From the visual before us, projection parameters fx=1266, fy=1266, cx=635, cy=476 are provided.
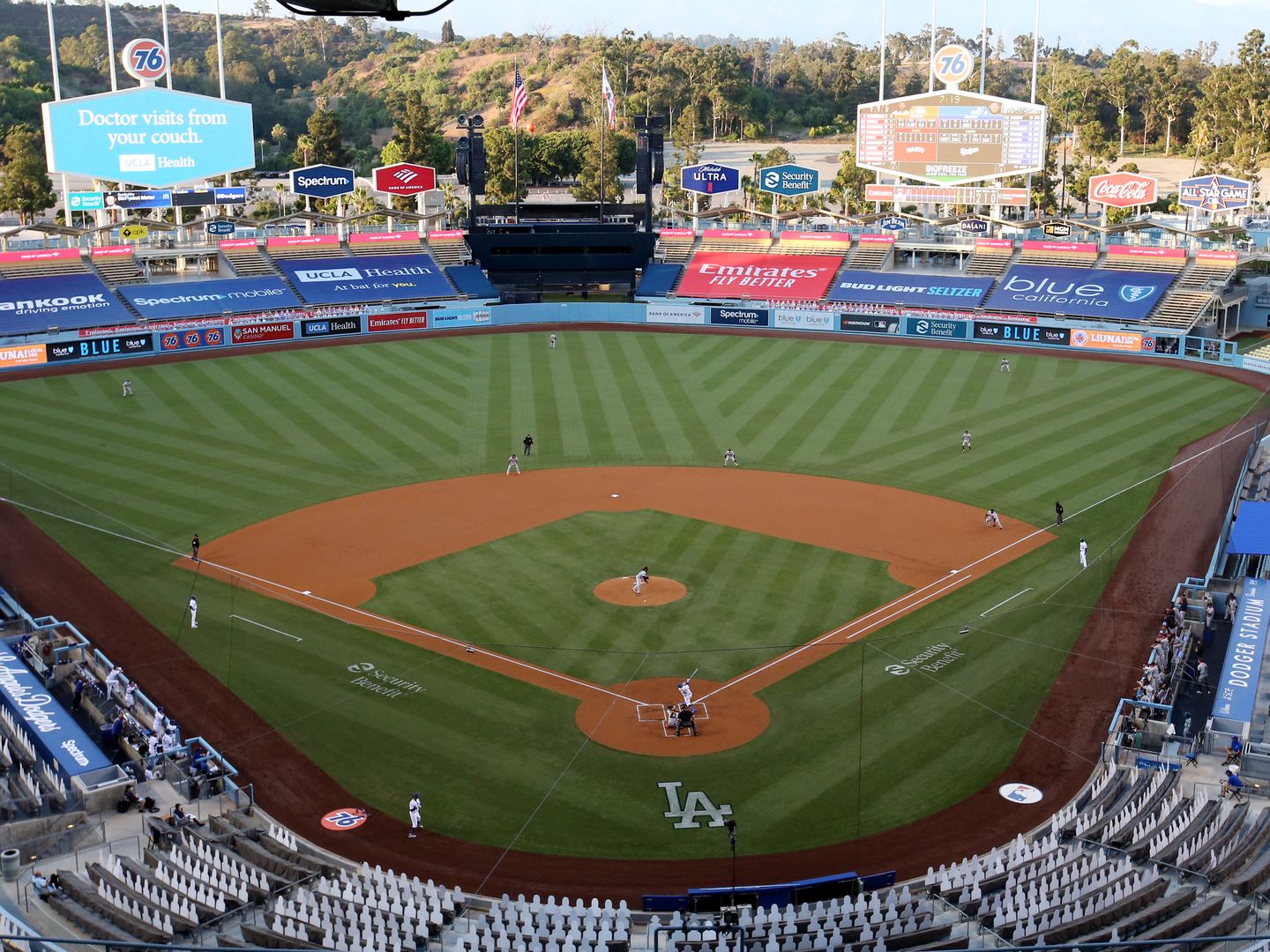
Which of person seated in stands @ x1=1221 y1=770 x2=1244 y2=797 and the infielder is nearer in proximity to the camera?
person seated in stands @ x1=1221 y1=770 x2=1244 y2=797

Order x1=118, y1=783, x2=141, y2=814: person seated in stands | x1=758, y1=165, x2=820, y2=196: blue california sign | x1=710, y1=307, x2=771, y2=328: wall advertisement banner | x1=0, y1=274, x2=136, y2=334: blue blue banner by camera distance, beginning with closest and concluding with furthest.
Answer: x1=118, y1=783, x2=141, y2=814: person seated in stands < x1=0, y1=274, x2=136, y2=334: blue blue banner < x1=710, y1=307, x2=771, y2=328: wall advertisement banner < x1=758, y1=165, x2=820, y2=196: blue california sign

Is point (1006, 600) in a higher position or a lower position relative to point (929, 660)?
higher

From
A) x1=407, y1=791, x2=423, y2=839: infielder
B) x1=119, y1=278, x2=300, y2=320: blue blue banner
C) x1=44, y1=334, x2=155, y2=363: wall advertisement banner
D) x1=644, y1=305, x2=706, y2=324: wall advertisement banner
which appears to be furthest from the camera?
x1=644, y1=305, x2=706, y2=324: wall advertisement banner

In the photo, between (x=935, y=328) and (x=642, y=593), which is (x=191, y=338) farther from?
(x=642, y=593)

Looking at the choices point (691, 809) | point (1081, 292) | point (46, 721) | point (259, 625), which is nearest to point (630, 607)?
point (259, 625)

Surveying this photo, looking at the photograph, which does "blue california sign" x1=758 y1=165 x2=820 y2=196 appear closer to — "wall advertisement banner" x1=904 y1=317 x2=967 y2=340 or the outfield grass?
"wall advertisement banner" x1=904 y1=317 x2=967 y2=340

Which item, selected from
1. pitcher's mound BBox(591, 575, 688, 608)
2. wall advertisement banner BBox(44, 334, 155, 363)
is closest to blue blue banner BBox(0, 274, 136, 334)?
wall advertisement banner BBox(44, 334, 155, 363)

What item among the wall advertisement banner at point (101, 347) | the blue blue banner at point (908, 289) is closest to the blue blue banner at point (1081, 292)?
the blue blue banner at point (908, 289)
